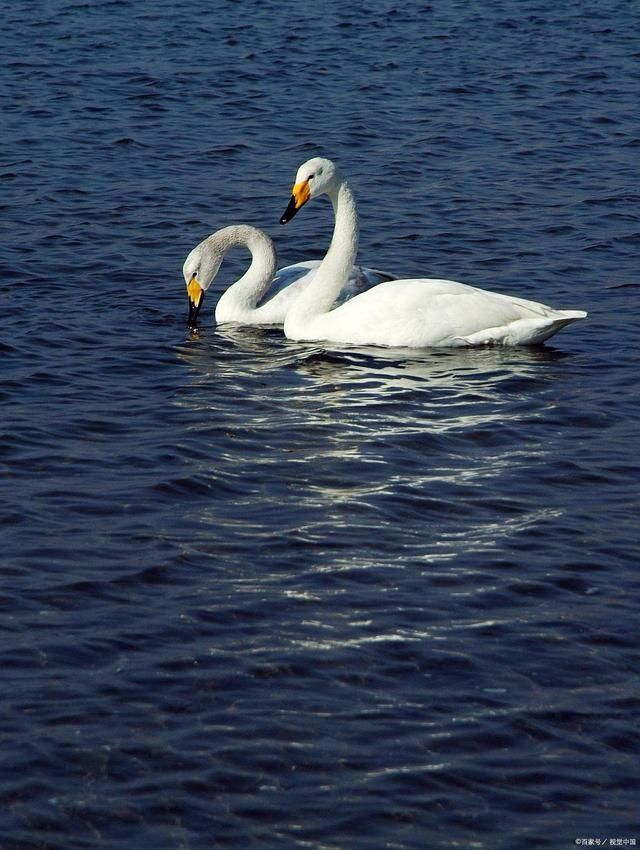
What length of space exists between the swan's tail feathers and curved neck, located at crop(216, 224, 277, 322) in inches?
92.3

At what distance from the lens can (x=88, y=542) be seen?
884 centimetres

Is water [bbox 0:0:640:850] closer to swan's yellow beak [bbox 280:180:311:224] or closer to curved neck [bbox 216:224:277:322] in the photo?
curved neck [bbox 216:224:277:322]

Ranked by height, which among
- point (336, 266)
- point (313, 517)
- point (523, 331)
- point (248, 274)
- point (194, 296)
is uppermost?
point (336, 266)

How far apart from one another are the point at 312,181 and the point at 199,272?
1.34 metres

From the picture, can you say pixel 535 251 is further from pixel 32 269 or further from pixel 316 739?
pixel 316 739

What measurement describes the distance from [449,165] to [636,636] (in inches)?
474

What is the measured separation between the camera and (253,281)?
14.1 metres

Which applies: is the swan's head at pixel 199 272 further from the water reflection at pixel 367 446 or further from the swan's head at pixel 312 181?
the swan's head at pixel 312 181

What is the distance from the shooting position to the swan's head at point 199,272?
13.8 metres

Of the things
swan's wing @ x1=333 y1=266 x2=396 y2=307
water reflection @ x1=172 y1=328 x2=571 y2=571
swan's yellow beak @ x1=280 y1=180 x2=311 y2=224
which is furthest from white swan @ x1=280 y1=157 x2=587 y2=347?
swan's yellow beak @ x1=280 y1=180 x2=311 y2=224

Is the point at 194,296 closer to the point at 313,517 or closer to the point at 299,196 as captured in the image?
the point at 299,196

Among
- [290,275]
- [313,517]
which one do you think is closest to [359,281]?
[290,275]

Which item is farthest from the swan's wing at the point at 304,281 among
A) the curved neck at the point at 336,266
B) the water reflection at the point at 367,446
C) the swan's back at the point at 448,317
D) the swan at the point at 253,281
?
the swan's back at the point at 448,317

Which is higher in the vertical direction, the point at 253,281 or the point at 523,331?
the point at 253,281
